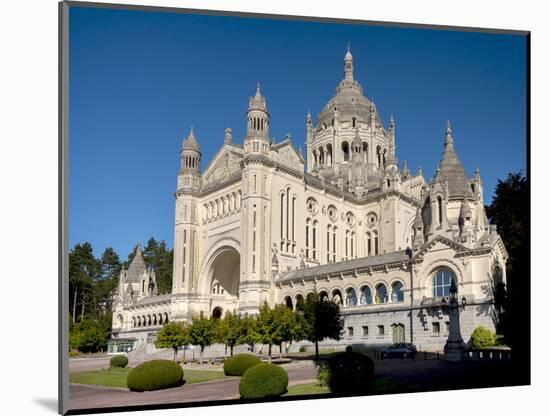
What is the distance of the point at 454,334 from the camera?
2461cm

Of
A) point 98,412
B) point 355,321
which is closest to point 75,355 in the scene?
point 98,412

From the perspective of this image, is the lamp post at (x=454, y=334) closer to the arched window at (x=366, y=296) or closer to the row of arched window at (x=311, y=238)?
the arched window at (x=366, y=296)

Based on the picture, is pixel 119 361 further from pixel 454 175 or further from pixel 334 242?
pixel 334 242

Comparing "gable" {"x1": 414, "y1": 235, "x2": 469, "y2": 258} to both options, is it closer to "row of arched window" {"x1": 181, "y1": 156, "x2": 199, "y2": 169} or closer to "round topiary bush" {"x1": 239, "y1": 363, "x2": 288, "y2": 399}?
"round topiary bush" {"x1": 239, "y1": 363, "x2": 288, "y2": 399}

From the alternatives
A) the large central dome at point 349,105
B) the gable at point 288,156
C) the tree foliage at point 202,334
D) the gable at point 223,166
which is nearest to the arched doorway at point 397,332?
the tree foliage at point 202,334

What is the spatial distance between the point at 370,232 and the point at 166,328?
72.8 ft

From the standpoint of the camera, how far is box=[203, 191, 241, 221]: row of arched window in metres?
43.2

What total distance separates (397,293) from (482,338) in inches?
241

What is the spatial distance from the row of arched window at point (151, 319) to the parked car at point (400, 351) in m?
16.2

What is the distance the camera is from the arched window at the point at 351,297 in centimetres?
3209

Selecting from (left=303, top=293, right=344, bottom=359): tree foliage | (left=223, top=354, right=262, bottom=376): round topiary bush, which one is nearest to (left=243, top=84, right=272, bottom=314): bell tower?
(left=303, top=293, right=344, bottom=359): tree foliage

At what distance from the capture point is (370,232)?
48.1 m

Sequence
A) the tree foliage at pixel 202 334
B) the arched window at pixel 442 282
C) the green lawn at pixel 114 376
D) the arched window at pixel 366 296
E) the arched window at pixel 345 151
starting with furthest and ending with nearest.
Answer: the arched window at pixel 345 151
the arched window at pixel 366 296
the tree foliage at pixel 202 334
the arched window at pixel 442 282
the green lawn at pixel 114 376

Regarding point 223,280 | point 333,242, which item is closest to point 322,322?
point 333,242
